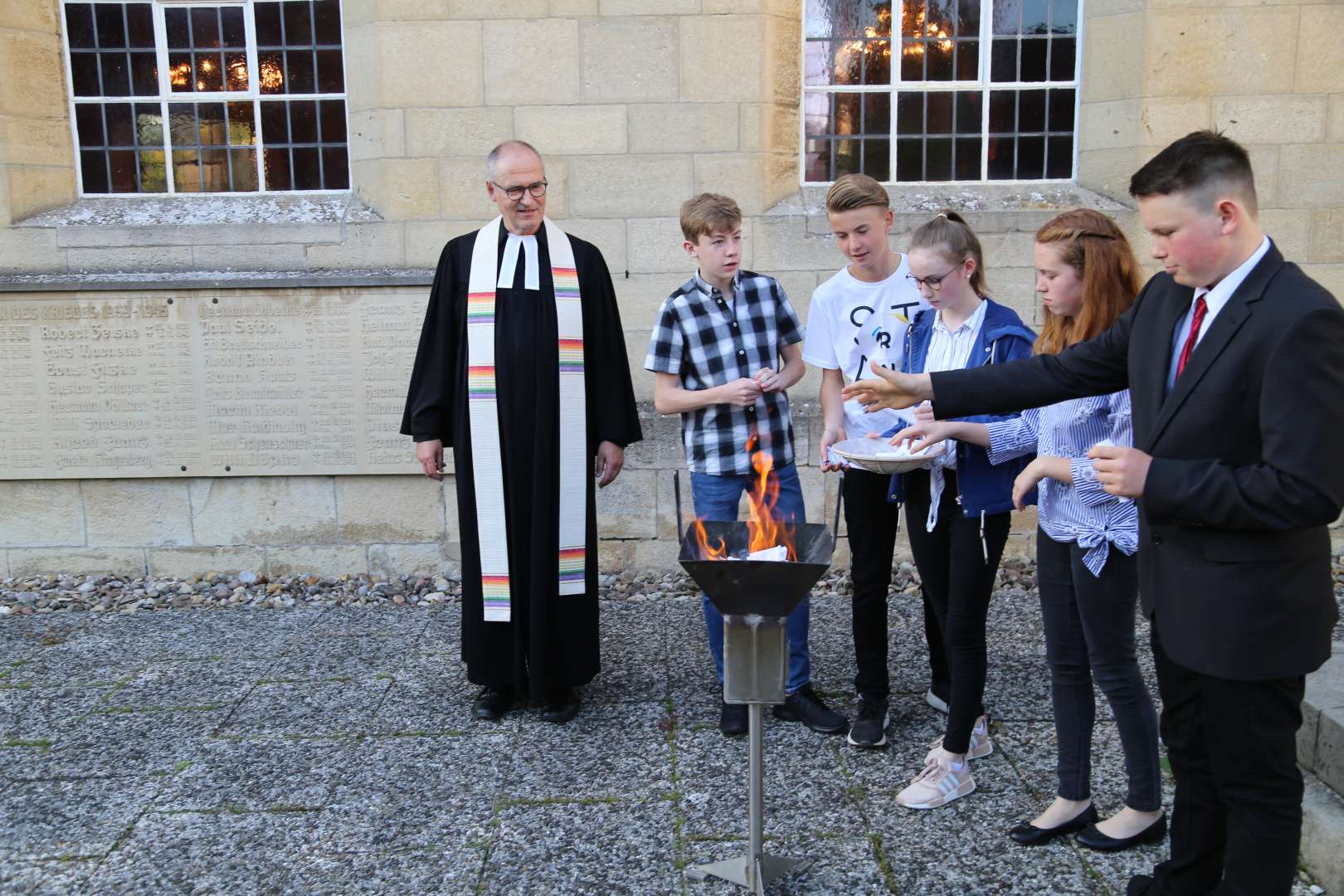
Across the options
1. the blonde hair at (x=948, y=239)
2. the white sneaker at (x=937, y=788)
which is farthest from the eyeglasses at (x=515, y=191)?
the white sneaker at (x=937, y=788)

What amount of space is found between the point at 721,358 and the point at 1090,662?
67.2 inches

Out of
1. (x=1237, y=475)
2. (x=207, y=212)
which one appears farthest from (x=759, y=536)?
(x=207, y=212)

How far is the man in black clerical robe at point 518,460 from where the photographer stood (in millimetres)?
4336

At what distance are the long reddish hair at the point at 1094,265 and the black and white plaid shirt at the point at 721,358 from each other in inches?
53.1

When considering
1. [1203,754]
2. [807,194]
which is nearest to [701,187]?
[807,194]

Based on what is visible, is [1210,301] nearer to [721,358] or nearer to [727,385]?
[727,385]

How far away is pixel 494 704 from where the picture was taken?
436cm

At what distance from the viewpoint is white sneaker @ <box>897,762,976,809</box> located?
3475 millimetres

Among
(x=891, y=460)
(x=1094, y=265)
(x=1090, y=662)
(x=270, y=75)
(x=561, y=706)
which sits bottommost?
(x=561, y=706)

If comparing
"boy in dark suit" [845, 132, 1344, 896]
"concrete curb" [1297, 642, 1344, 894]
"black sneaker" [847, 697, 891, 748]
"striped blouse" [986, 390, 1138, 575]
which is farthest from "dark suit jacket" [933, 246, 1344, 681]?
"black sneaker" [847, 697, 891, 748]

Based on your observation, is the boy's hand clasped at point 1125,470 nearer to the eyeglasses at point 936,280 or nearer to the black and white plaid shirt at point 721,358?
the eyeglasses at point 936,280

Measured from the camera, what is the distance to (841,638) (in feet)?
17.1

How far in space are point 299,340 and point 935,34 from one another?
417 centimetres

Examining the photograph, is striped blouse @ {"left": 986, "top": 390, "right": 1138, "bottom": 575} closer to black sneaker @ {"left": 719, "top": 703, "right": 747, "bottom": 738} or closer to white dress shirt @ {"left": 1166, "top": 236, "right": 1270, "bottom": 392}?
white dress shirt @ {"left": 1166, "top": 236, "right": 1270, "bottom": 392}
